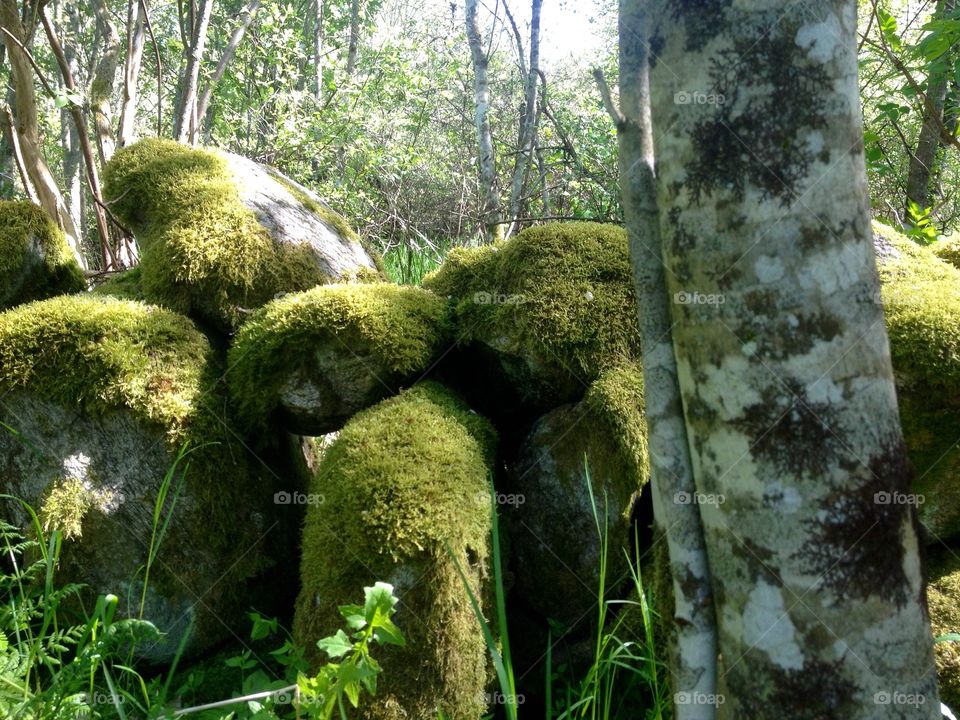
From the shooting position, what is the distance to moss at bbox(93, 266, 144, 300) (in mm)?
3283

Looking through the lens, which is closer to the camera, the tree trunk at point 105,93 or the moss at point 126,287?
the moss at point 126,287

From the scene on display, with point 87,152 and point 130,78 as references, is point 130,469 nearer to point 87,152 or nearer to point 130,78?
point 87,152

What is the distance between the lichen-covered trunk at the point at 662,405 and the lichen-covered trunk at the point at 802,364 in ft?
0.44

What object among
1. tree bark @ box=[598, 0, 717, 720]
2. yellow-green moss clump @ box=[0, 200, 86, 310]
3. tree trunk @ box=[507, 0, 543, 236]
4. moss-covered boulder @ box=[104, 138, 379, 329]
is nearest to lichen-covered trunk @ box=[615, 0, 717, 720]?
tree bark @ box=[598, 0, 717, 720]

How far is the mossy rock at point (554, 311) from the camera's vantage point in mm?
2717

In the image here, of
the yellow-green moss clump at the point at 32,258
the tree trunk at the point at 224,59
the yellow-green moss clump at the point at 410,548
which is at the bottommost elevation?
the yellow-green moss clump at the point at 410,548

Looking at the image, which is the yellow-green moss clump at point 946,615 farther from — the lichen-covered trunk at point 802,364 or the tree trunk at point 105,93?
the tree trunk at point 105,93

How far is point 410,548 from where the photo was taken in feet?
7.29

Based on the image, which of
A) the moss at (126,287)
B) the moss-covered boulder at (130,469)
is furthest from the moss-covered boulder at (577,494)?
the moss at (126,287)

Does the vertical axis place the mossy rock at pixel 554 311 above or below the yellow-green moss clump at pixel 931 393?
above

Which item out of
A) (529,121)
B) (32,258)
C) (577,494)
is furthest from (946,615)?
(529,121)

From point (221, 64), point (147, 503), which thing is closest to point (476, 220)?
point (221, 64)

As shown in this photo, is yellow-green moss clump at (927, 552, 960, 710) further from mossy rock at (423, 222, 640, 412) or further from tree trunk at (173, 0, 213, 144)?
tree trunk at (173, 0, 213, 144)

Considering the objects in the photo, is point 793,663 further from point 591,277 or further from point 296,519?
point 296,519
